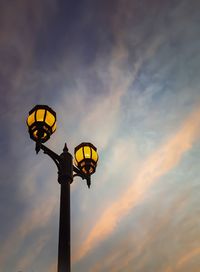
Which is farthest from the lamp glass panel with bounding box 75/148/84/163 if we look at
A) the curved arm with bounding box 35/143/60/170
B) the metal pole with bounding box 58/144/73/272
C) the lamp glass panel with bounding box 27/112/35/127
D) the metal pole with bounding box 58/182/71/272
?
the lamp glass panel with bounding box 27/112/35/127

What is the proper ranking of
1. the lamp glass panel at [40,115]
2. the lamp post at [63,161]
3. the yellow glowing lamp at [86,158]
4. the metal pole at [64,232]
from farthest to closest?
the yellow glowing lamp at [86,158] → the lamp glass panel at [40,115] → the lamp post at [63,161] → the metal pole at [64,232]

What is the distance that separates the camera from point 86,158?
7578mm

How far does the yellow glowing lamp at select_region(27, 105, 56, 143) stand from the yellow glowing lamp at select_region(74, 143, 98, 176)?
3.39 ft

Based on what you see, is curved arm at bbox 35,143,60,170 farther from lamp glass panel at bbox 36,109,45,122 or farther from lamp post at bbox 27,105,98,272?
lamp glass panel at bbox 36,109,45,122

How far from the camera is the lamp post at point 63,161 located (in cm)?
529

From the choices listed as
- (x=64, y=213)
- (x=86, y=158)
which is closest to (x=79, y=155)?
(x=86, y=158)

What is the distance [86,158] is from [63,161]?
0.99 meters

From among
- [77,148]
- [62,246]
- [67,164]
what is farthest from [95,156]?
[62,246]

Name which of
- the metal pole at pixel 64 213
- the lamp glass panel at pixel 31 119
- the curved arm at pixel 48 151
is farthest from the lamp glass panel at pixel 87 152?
the lamp glass panel at pixel 31 119

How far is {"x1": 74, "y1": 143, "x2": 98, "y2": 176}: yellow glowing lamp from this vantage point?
750cm

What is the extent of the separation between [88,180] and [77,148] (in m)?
0.95

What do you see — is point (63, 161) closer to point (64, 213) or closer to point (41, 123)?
point (41, 123)

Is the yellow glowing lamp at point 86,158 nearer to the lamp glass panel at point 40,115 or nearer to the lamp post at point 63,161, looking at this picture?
the lamp post at point 63,161

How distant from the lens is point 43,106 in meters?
7.18
